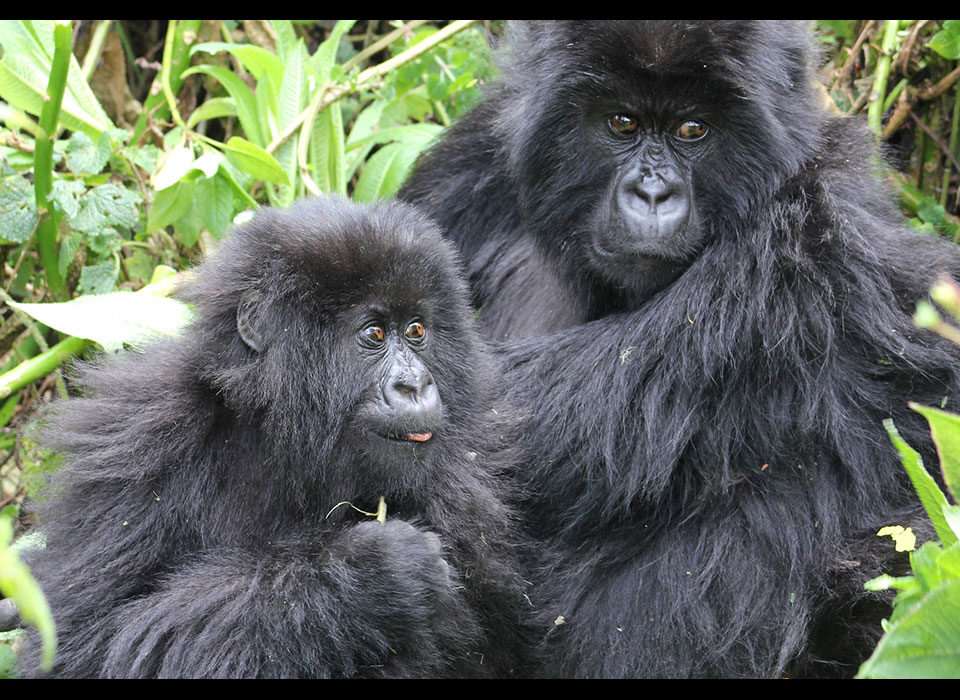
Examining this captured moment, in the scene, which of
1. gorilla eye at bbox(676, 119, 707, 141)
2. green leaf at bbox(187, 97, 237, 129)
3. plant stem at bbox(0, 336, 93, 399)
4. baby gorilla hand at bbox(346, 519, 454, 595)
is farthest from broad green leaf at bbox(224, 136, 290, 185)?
baby gorilla hand at bbox(346, 519, 454, 595)

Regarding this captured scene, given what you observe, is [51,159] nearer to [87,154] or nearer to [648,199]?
[87,154]

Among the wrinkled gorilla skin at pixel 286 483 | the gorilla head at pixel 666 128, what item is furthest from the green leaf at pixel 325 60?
the wrinkled gorilla skin at pixel 286 483

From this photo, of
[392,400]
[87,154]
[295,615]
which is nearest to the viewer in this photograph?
[295,615]

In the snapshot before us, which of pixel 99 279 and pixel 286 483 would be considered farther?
pixel 99 279

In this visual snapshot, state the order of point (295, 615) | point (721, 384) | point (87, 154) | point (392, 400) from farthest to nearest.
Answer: point (87, 154), point (721, 384), point (392, 400), point (295, 615)

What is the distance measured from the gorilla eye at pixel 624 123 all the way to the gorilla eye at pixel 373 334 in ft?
3.34

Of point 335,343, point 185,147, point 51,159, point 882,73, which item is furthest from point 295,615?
point 882,73

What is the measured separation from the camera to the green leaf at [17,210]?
367 centimetres

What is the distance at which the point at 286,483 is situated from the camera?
2.62m

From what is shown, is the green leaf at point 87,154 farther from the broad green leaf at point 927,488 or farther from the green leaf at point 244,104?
the broad green leaf at point 927,488

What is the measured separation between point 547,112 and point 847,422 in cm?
124

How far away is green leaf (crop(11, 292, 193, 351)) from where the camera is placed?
3.18 m

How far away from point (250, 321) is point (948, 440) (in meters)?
1.54
